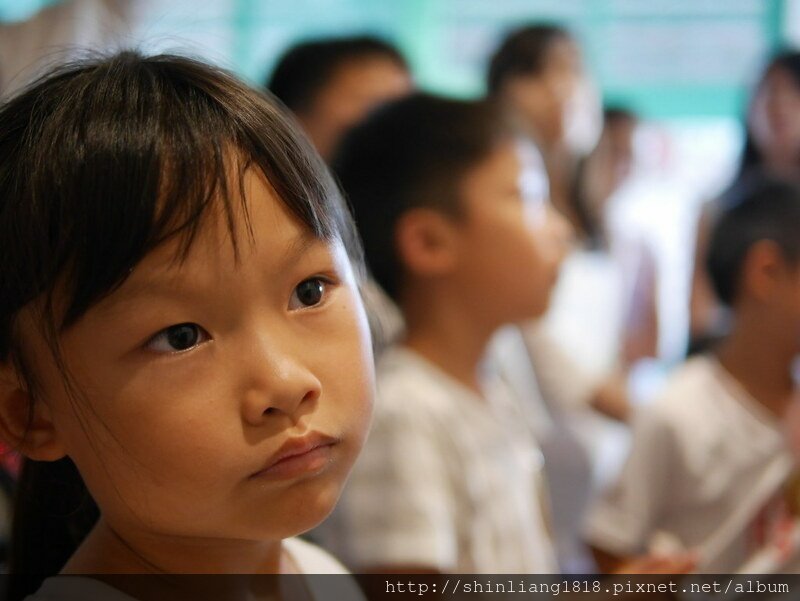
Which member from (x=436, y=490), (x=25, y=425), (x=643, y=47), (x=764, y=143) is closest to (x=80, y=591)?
(x=25, y=425)

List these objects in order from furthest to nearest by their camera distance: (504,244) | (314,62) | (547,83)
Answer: (547,83)
(314,62)
(504,244)

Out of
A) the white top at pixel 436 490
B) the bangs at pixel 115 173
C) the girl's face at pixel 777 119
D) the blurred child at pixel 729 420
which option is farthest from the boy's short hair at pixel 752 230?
the bangs at pixel 115 173

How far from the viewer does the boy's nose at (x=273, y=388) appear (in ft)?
1.54

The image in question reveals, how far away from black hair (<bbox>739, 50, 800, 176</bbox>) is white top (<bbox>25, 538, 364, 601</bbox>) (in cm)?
158

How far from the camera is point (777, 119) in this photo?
203 centimetres

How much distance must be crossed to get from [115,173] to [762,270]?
107 cm

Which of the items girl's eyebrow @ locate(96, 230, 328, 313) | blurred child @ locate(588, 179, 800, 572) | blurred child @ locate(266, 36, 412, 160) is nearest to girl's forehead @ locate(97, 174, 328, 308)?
girl's eyebrow @ locate(96, 230, 328, 313)

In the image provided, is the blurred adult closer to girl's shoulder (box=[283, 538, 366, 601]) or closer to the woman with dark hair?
the woman with dark hair

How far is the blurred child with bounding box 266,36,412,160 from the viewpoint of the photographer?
1.40 m

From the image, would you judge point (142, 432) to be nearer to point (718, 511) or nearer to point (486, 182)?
point (486, 182)

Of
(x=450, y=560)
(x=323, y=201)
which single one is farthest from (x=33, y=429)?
(x=450, y=560)

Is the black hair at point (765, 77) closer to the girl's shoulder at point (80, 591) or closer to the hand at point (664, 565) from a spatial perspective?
the hand at point (664, 565)

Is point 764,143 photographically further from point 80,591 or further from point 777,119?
point 80,591

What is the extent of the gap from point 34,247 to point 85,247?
1.0 inches
